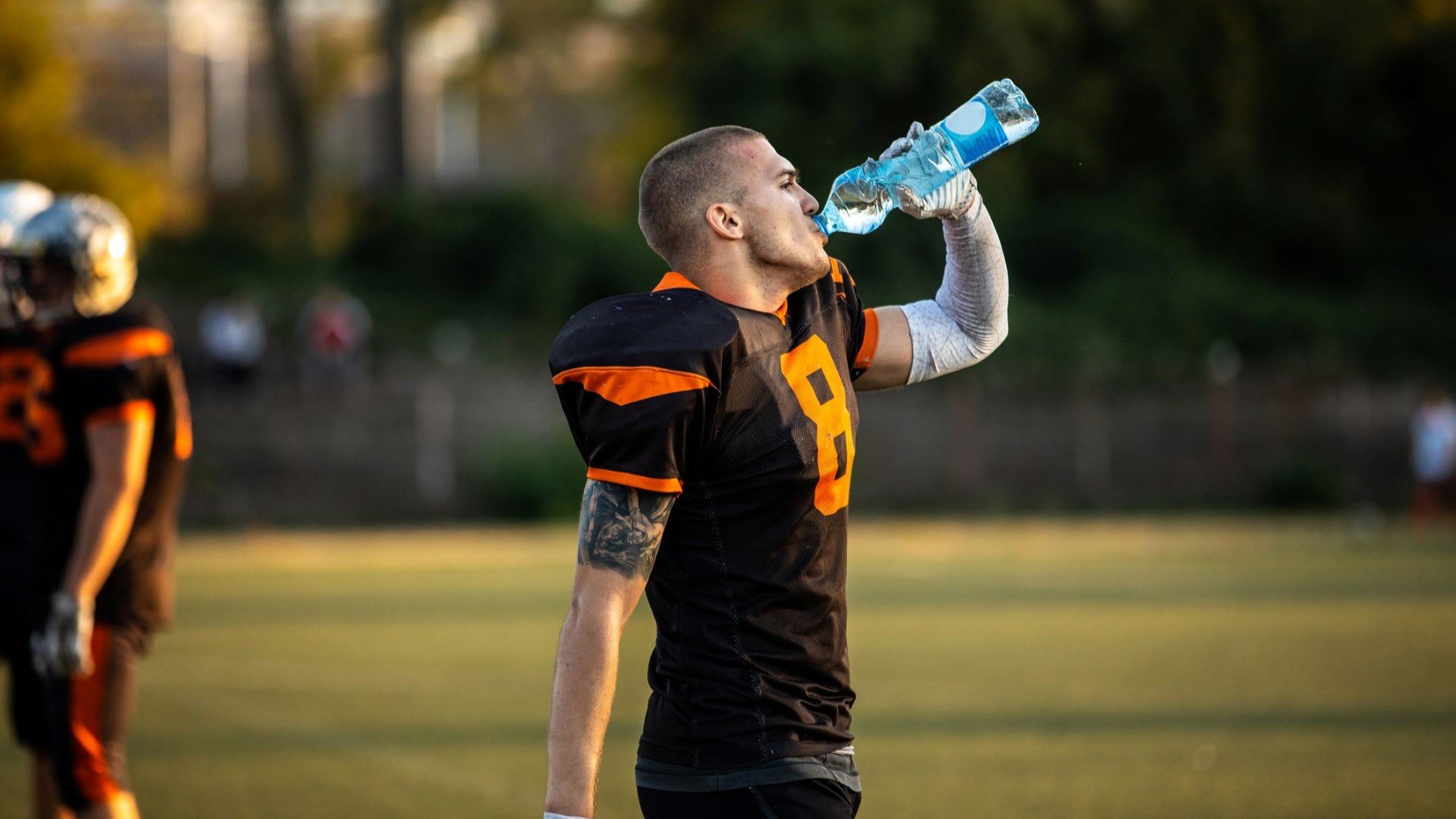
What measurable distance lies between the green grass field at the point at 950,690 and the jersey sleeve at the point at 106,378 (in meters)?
2.52

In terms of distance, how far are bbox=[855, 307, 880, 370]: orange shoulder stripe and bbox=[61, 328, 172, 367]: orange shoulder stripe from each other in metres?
2.45

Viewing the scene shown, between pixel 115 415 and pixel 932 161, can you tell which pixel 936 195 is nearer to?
pixel 932 161

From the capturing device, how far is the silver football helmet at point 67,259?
5.60m

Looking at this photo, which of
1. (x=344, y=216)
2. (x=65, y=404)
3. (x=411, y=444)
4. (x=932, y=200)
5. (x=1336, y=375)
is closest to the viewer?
(x=932, y=200)

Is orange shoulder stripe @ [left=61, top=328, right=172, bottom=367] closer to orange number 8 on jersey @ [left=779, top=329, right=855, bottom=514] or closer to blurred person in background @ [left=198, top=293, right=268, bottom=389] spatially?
orange number 8 on jersey @ [left=779, top=329, right=855, bottom=514]

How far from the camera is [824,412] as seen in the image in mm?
3410

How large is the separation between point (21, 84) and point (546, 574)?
751 inches

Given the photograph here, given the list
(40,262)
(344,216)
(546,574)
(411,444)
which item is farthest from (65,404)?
(344,216)

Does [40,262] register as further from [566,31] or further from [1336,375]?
[566,31]

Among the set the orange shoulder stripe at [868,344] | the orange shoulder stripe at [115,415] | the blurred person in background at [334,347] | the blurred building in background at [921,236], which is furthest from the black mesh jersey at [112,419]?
the blurred person in background at [334,347]

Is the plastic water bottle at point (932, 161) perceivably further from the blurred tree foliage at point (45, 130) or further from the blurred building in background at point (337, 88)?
the blurred building in background at point (337, 88)

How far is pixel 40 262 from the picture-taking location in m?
5.61

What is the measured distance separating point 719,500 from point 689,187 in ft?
1.96

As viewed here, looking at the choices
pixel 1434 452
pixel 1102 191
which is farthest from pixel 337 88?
pixel 1434 452
